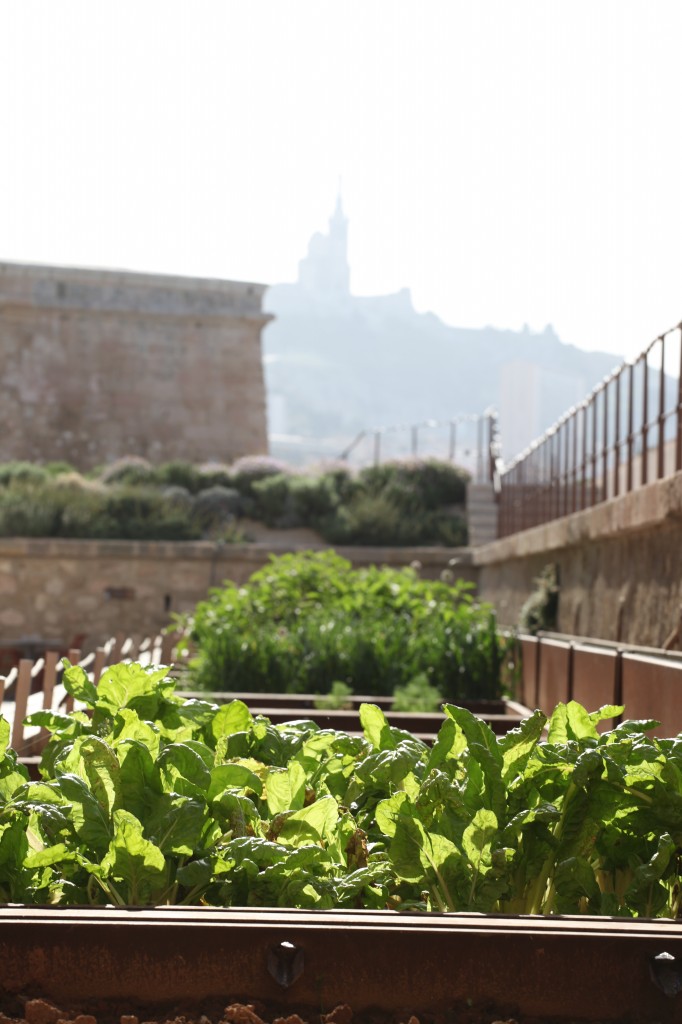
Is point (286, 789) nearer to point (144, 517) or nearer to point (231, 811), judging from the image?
point (231, 811)

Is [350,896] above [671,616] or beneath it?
beneath

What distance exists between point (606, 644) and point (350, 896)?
422 centimetres

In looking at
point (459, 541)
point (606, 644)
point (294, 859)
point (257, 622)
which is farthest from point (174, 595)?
point (294, 859)

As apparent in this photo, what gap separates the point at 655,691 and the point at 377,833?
187cm

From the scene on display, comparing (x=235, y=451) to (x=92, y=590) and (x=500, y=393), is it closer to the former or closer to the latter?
(x=92, y=590)

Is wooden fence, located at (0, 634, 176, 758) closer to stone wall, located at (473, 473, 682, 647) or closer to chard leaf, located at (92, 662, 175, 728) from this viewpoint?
chard leaf, located at (92, 662, 175, 728)

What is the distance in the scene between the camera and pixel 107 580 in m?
16.3

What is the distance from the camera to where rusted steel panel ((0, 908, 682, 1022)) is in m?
1.69

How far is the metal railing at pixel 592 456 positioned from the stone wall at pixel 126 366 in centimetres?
1364

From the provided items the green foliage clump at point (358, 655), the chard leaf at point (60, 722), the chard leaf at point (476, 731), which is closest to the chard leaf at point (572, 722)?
the chard leaf at point (476, 731)

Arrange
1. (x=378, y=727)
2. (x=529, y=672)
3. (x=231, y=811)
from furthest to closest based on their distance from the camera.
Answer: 1. (x=529, y=672)
2. (x=378, y=727)
3. (x=231, y=811)

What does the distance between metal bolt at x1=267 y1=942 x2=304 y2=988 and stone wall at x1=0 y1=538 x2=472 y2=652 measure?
14490mm

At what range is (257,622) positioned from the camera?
829cm

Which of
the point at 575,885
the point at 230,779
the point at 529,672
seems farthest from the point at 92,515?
the point at 575,885
